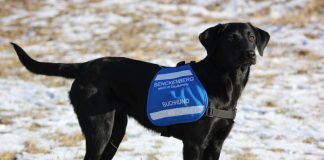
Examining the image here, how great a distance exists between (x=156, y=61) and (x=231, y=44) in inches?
295

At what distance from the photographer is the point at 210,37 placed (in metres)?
4.92

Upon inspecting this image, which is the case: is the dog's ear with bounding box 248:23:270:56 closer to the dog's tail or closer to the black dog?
the black dog

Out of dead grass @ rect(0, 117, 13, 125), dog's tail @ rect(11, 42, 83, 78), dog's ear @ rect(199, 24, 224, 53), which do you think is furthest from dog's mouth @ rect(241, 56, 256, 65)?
dead grass @ rect(0, 117, 13, 125)

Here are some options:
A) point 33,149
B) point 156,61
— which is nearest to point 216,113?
point 33,149

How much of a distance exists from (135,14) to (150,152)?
9.68 m

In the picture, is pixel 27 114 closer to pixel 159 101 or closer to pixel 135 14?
pixel 159 101

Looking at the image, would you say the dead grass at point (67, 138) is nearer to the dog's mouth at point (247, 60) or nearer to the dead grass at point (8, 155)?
the dead grass at point (8, 155)

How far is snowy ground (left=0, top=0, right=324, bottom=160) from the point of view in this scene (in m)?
7.31

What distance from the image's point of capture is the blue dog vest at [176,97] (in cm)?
485

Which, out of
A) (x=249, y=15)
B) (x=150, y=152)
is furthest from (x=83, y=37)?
(x=150, y=152)

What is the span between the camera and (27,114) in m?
8.84

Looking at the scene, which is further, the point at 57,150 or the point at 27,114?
the point at 27,114

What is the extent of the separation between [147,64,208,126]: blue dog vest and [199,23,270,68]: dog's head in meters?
0.31

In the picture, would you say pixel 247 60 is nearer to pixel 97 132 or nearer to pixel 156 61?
pixel 97 132
